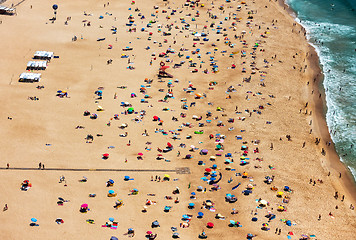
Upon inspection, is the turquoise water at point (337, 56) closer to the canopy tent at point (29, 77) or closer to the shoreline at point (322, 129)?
the shoreline at point (322, 129)

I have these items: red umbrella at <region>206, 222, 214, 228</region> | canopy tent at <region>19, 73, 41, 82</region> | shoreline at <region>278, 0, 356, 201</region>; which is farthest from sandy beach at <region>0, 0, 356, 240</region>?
canopy tent at <region>19, 73, 41, 82</region>

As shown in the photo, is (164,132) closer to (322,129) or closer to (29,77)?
(322,129)

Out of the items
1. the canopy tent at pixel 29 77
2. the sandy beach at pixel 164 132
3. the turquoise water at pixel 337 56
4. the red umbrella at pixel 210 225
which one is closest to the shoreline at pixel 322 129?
the sandy beach at pixel 164 132

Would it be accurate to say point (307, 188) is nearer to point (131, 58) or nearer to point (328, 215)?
point (328, 215)

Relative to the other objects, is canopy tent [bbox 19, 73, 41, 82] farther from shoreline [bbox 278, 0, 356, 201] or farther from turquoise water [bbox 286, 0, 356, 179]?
turquoise water [bbox 286, 0, 356, 179]

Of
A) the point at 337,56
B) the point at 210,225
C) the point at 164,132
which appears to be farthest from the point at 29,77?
the point at 337,56

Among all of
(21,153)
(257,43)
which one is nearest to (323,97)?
(257,43)
